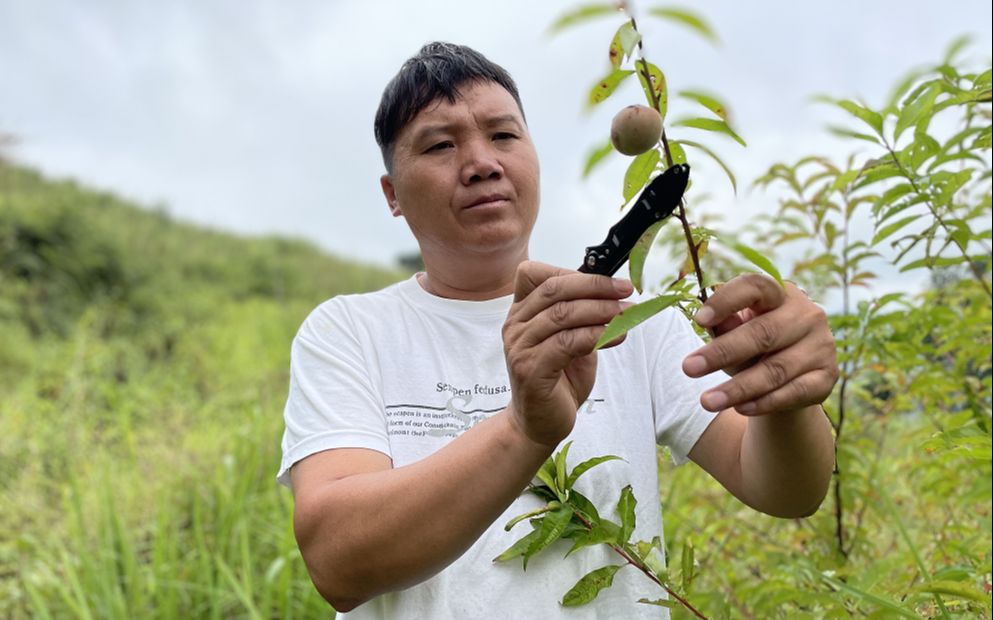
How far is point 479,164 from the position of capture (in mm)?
1135

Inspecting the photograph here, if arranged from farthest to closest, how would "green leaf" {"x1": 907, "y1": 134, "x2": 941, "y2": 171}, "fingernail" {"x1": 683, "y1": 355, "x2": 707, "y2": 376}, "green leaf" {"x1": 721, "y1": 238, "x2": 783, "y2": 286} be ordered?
"green leaf" {"x1": 907, "y1": 134, "x2": 941, "y2": 171}
"fingernail" {"x1": 683, "y1": 355, "x2": 707, "y2": 376}
"green leaf" {"x1": 721, "y1": 238, "x2": 783, "y2": 286}

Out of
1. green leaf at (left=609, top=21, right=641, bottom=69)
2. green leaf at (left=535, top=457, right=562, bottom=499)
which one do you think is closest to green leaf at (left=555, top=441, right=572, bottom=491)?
green leaf at (left=535, top=457, right=562, bottom=499)

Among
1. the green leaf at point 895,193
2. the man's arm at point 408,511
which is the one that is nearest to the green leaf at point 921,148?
the green leaf at point 895,193

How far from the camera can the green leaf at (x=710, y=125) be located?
76cm

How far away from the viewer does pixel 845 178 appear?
1.35 meters

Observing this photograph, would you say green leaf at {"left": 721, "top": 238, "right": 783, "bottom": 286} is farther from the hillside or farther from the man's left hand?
the hillside

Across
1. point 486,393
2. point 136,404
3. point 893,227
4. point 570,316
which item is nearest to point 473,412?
point 486,393

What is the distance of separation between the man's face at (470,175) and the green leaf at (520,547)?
41 cm

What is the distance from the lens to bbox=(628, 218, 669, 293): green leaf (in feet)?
2.39

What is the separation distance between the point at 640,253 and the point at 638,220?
3cm

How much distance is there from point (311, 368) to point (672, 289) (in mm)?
545

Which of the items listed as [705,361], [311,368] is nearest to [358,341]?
[311,368]

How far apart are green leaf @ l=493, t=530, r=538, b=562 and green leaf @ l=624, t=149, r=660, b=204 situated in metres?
0.38

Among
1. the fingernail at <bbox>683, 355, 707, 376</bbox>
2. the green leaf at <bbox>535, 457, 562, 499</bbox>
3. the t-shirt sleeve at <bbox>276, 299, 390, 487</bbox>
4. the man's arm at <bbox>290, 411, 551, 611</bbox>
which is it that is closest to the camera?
the fingernail at <bbox>683, 355, 707, 376</bbox>
